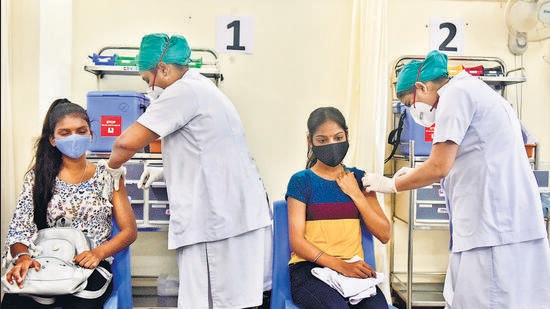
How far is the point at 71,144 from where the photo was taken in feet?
5.29

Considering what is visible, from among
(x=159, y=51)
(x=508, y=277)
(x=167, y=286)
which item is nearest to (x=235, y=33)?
(x=159, y=51)

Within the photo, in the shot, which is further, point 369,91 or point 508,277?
point 369,91

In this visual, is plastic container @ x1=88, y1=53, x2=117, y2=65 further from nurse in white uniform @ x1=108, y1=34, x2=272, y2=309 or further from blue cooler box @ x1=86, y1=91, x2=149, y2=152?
nurse in white uniform @ x1=108, y1=34, x2=272, y2=309

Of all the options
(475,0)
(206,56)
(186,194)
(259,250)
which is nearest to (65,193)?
(186,194)

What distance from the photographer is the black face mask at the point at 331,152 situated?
1696 millimetres

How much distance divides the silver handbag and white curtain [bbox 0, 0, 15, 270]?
89 cm

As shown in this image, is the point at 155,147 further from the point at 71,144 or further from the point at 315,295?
the point at 315,295

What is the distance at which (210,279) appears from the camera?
61.0 inches

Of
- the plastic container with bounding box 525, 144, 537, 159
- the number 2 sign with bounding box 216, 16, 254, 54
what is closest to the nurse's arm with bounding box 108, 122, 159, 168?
the number 2 sign with bounding box 216, 16, 254, 54

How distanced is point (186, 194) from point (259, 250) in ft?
1.18

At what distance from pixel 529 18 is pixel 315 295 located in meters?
2.24

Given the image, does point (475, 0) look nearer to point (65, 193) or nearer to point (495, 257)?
point (495, 257)

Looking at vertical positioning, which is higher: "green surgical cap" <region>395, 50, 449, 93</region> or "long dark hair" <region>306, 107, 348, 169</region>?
"green surgical cap" <region>395, 50, 449, 93</region>

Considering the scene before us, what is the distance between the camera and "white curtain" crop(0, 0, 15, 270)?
2211mm
